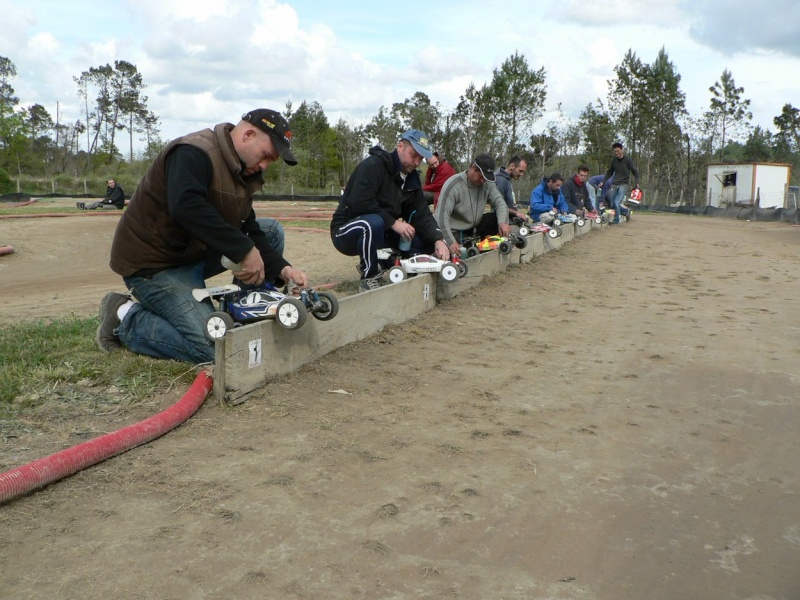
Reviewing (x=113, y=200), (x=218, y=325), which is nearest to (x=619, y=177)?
(x=218, y=325)

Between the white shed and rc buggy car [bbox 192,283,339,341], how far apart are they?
123 feet

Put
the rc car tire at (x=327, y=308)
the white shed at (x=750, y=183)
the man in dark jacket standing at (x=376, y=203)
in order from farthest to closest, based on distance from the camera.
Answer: the white shed at (x=750, y=183)
the man in dark jacket standing at (x=376, y=203)
the rc car tire at (x=327, y=308)

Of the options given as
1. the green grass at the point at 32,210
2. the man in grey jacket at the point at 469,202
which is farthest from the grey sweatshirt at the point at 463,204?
the green grass at the point at 32,210

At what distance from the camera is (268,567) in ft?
7.79

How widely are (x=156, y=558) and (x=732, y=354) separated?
14.1 feet

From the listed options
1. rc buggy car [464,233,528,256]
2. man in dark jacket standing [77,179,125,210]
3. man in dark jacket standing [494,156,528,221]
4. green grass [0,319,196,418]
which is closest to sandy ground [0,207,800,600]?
green grass [0,319,196,418]

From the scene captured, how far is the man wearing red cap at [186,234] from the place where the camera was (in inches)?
160

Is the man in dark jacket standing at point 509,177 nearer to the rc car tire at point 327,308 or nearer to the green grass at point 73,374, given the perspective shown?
the rc car tire at point 327,308

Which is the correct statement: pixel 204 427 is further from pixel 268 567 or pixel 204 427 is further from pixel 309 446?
pixel 268 567

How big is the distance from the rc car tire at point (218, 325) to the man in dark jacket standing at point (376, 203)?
107 inches

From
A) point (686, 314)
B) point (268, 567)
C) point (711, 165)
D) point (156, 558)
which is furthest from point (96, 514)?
point (711, 165)

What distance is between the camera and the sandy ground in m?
2.35

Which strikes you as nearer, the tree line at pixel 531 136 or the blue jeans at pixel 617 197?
the blue jeans at pixel 617 197

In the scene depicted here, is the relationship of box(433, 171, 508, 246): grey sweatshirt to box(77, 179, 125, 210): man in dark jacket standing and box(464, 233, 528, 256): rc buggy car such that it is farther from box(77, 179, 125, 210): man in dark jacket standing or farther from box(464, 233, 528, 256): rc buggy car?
box(77, 179, 125, 210): man in dark jacket standing
